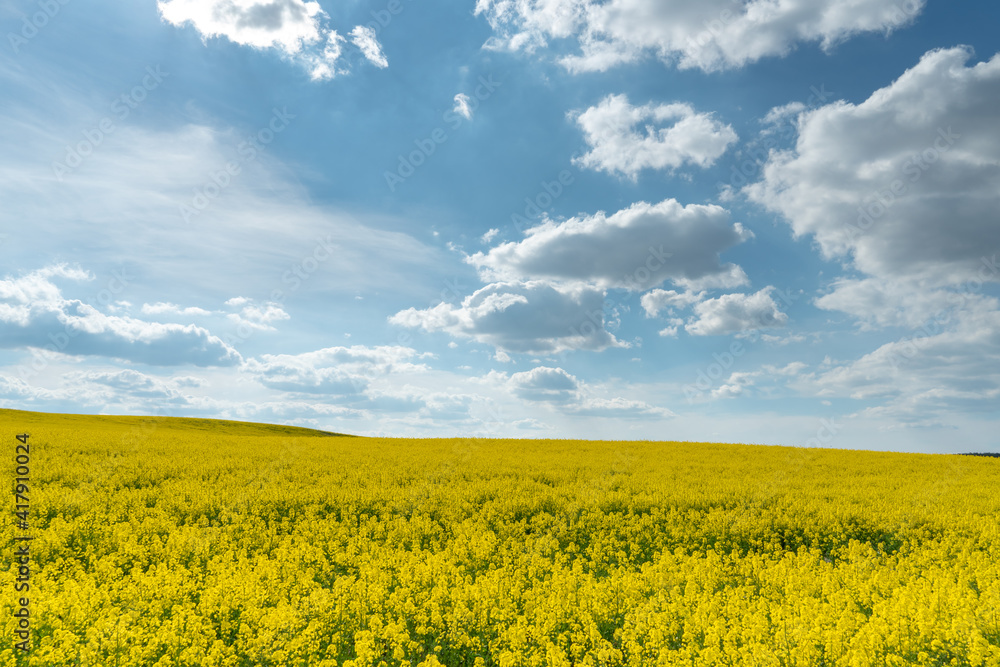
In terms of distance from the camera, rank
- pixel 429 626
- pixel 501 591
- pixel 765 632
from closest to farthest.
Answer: pixel 765 632 < pixel 429 626 < pixel 501 591

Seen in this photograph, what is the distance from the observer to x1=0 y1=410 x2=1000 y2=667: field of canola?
7352 millimetres

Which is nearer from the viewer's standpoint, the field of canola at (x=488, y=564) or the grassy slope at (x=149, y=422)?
the field of canola at (x=488, y=564)

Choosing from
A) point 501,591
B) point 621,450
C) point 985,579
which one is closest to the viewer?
point 501,591

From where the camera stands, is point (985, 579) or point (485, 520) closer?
point (985, 579)

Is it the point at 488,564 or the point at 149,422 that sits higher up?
the point at 149,422

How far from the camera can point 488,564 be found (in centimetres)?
1159

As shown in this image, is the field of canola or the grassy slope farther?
the grassy slope

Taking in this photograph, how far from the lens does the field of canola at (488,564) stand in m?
7.35

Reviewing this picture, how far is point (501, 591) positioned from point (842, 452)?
31.5 meters

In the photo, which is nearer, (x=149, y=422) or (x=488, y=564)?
(x=488, y=564)

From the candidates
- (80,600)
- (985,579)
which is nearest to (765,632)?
(985,579)

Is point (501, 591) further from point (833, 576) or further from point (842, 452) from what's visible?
point (842, 452)

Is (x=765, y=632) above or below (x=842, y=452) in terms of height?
below

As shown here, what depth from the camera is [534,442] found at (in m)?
34.8
